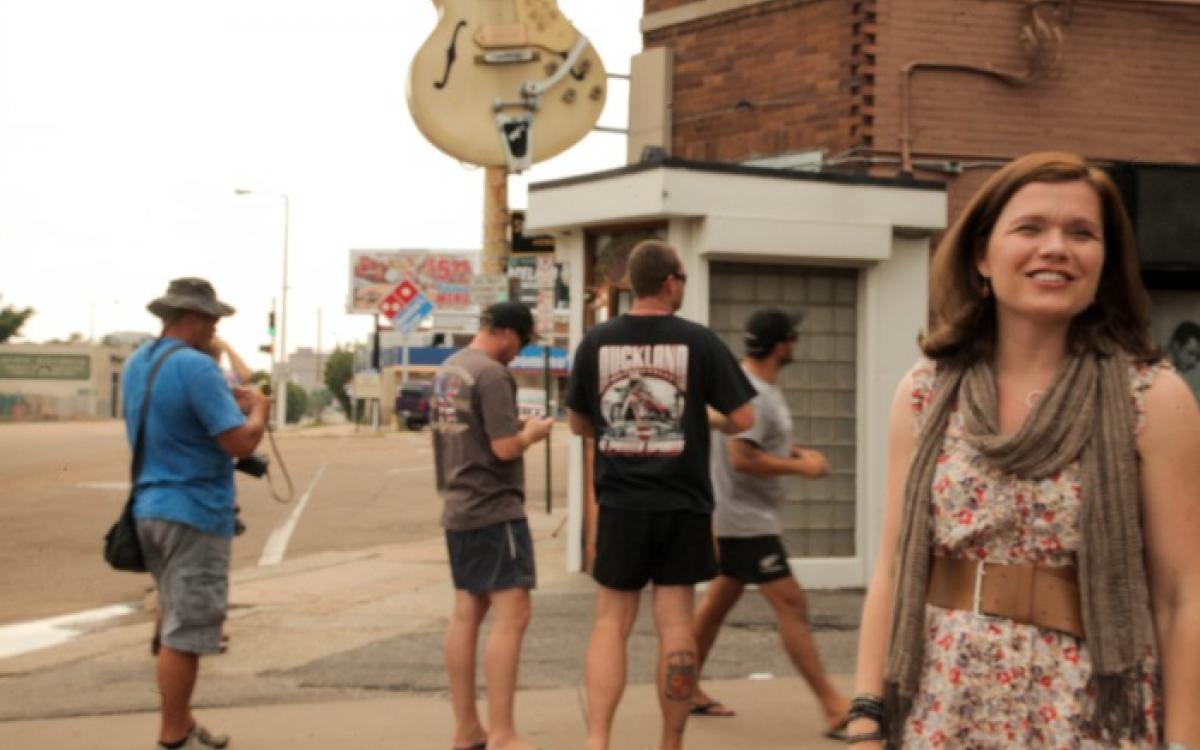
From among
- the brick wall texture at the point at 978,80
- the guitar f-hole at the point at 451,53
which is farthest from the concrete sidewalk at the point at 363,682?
the guitar f-hole at the point at 451,53

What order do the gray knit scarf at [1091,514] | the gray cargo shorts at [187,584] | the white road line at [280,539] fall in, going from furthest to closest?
1. the white road line at [280,539]
2. the gray cargo shorts at [187,584]
3. the gray knit scarf at [1091,514]

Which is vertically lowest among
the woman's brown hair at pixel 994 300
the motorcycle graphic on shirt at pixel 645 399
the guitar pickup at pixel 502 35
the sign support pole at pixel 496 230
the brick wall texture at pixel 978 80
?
the motorcycle graphic on shirt at pixel 645 399

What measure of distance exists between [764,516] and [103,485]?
18.3 metres

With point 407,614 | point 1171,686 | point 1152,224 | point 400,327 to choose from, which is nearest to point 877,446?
point 1152,224

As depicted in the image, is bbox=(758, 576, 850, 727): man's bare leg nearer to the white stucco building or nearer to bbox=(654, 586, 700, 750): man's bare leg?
bbox=(654, 586, 700, 750): man's bare leg

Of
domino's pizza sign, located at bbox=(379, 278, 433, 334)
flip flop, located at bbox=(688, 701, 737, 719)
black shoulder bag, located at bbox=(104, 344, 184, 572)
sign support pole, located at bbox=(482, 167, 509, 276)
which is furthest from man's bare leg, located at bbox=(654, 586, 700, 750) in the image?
domino's pizza sign, located at bbox=(379, 278, 433, 334)

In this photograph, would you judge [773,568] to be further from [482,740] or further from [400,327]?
[400,327]

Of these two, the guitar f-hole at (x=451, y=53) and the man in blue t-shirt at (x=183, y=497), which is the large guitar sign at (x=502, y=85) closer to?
the guitar f-hole at (x=451, y=53)

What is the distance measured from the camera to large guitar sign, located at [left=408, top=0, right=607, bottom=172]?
12.9 m

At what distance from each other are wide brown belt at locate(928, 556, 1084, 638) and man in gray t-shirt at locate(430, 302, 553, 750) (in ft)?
11.3

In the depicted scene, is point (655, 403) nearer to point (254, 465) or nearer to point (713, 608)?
point (713, 608)

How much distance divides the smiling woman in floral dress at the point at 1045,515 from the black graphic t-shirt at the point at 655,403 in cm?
284

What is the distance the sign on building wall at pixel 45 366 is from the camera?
96.6 meters

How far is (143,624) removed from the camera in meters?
10.0
